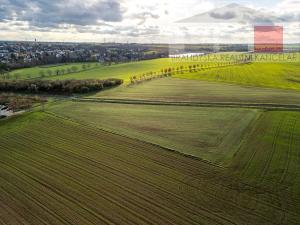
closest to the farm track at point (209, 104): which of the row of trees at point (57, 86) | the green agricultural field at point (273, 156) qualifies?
the row of trees at point (57, 86)

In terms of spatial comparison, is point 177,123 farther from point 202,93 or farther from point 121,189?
point 202,93

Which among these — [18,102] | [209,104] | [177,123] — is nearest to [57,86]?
[18,102]

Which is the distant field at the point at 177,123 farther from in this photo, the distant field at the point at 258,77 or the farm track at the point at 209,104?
the distant field at the point at 258,77

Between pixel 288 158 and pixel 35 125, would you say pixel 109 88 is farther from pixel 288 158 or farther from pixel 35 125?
pixel 288 158

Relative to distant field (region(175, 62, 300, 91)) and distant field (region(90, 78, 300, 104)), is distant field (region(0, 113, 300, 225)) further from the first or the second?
distant field (region(175, 62, 300, 91))

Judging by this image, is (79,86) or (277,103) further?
(79,86)

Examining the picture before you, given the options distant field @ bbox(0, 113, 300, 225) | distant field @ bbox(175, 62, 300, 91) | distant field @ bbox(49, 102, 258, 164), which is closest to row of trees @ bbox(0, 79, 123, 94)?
distant field @ bbox(49, 102, 258, 164)

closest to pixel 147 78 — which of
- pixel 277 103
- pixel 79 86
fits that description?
pixel 79 86
